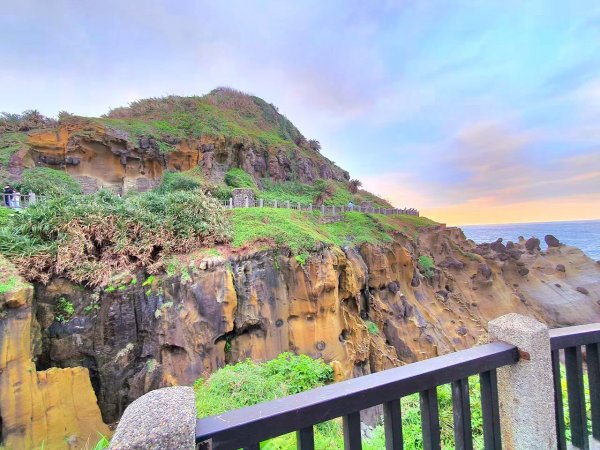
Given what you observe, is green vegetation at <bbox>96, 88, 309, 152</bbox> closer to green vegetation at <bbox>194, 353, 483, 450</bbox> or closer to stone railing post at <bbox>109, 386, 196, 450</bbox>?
green vegetation at <bbox>194, 353, 483, 450</bbox>

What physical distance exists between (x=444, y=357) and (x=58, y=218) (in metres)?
8.63

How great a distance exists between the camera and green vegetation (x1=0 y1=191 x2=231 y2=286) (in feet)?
20.9

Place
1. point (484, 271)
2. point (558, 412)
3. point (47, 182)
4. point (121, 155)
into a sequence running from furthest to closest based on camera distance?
1. point (484, 271)
2. point (121, 155)
3. point (47, 182)
4. point (558, 412)

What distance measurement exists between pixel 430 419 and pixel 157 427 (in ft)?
4.73

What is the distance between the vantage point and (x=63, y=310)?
634 cm

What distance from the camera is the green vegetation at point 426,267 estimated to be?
59.8ft

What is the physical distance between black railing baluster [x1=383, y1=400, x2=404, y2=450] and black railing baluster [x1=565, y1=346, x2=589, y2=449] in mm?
1476

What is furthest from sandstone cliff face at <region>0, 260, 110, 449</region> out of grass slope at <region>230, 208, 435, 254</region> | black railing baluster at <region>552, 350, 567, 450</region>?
black railing baluster at <region>552, 350, 567, 450</region>

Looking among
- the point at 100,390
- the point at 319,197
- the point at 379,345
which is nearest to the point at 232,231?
the point at 100,390

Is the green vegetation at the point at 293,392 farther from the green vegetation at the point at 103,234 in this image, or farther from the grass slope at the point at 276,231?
the green vegetation at the point at 103,234

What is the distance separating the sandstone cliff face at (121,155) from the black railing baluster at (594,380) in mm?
19552

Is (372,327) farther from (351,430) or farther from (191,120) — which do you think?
(191,120)

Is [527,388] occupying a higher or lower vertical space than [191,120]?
lower

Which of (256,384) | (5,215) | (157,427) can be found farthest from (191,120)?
(157,427)
